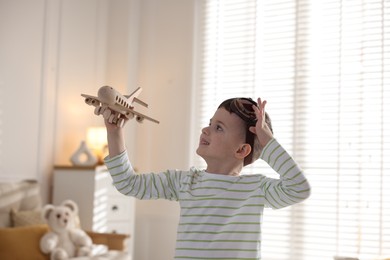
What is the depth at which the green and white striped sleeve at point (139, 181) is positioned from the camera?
1.43 m

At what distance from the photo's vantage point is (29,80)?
15.3 feet

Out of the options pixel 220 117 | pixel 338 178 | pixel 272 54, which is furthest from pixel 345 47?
pixel 220 117

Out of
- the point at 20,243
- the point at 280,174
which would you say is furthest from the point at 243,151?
the point at 20,243

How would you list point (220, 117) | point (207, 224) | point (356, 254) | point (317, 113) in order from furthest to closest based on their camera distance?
point (317, 113) → point (356, 254) → point (220, 117) → point (207, 224)

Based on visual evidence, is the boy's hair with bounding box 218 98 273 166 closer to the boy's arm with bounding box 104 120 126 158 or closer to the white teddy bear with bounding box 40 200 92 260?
the boy's arm with bounding box 104 120 126 158

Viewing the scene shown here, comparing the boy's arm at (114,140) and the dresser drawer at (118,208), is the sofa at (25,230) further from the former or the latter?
the boy's arm at (114,140)

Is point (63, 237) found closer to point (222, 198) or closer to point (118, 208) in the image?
point (118, 208)

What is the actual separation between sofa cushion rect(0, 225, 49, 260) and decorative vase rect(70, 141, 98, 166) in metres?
0.98

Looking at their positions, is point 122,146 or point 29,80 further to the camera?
point 29,80

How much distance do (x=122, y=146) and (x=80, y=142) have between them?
3804 mm

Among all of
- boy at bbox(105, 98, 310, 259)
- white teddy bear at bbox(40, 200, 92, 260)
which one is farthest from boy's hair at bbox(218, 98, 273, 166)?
white teddy bear at bbox(40, 200, 92, 260)

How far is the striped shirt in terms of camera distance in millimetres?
1332

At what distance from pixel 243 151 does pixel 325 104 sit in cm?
317

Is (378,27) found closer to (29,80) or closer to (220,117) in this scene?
(29,80)
